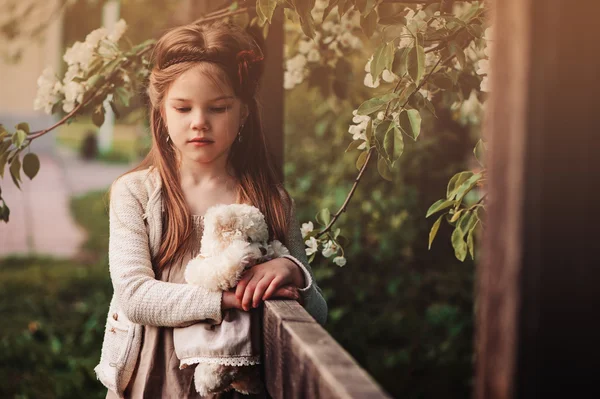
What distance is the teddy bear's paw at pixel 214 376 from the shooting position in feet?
6.37

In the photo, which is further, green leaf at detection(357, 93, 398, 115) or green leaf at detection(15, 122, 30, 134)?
green leaf at detection(15, 122, 30, 134)

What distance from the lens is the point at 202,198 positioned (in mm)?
2383

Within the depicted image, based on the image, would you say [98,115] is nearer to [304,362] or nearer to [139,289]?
[139,289]

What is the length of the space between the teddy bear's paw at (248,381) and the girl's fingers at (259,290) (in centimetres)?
16

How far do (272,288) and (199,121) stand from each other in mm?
588

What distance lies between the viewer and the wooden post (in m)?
0.87

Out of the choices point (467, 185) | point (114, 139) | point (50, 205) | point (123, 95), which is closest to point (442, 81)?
point (467, 185)

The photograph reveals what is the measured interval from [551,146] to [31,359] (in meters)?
5.38

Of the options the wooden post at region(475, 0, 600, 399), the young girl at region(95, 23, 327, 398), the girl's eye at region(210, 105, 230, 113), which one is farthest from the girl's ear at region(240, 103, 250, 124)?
the wooden post at region(475, 0, 600, 399)

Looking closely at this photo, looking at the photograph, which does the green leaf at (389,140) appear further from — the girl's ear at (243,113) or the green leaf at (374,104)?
the girl's ear at (243,113)

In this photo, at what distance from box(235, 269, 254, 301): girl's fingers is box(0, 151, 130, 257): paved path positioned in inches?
255

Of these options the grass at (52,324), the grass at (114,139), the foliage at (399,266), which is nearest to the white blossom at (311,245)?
the grass at (52,324)

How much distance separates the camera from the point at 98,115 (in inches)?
121

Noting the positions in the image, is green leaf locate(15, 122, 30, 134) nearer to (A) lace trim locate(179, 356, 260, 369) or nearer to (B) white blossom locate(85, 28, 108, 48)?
(B) white blossom locate(85, 28, 108, 48)
